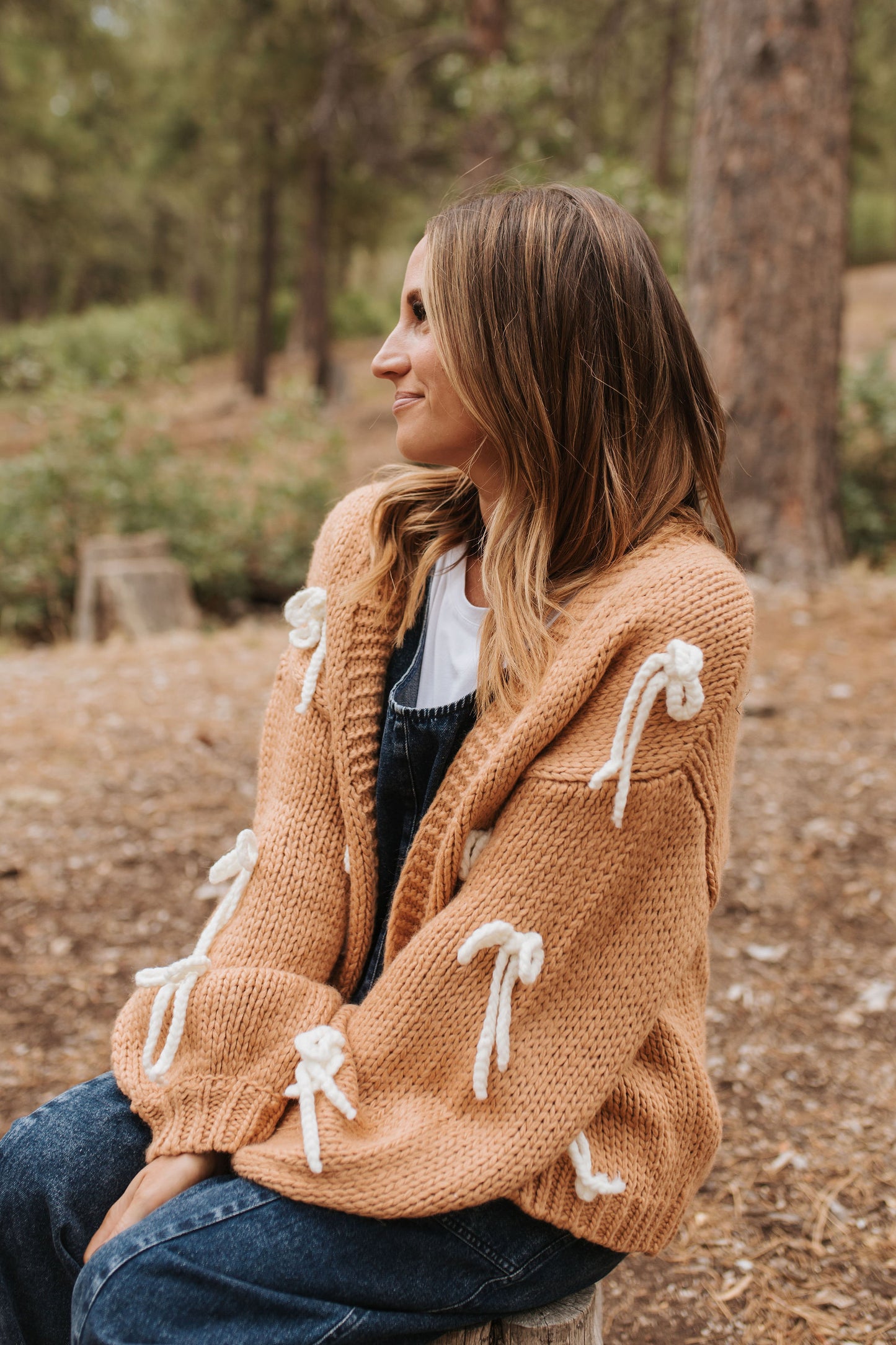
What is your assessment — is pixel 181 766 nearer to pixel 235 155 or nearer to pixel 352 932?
pixel 352 932

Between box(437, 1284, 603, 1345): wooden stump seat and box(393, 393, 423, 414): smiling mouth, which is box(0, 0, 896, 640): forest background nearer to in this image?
box(393, 393, 423, 414): smiling mouth

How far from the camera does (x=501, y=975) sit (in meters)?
1.34

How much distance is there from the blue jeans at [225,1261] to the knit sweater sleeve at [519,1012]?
52 millimetres

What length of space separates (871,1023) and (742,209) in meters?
3.85

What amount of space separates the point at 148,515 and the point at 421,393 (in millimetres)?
5727

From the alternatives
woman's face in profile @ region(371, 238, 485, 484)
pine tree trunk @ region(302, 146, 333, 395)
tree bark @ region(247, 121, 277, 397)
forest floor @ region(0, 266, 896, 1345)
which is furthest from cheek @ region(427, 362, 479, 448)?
tree bark @ region(247, 121, 277, 397)

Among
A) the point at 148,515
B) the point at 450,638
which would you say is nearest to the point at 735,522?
the point at 148,515

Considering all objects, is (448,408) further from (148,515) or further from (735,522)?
(148,515)

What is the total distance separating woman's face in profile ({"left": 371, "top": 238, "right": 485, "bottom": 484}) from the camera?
1555 mm

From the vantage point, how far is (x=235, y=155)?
44.8 feet

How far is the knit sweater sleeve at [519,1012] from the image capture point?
1.30 meters

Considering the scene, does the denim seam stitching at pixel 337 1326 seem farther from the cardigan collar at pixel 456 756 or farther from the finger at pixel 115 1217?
the cardigan collar at pixel 456 756

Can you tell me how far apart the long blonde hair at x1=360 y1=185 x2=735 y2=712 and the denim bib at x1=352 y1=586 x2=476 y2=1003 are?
0.30 ft

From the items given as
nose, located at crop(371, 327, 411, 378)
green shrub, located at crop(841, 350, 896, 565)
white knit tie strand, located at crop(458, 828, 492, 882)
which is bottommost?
green shrub, located at crop(841, 350, 896, 565)
